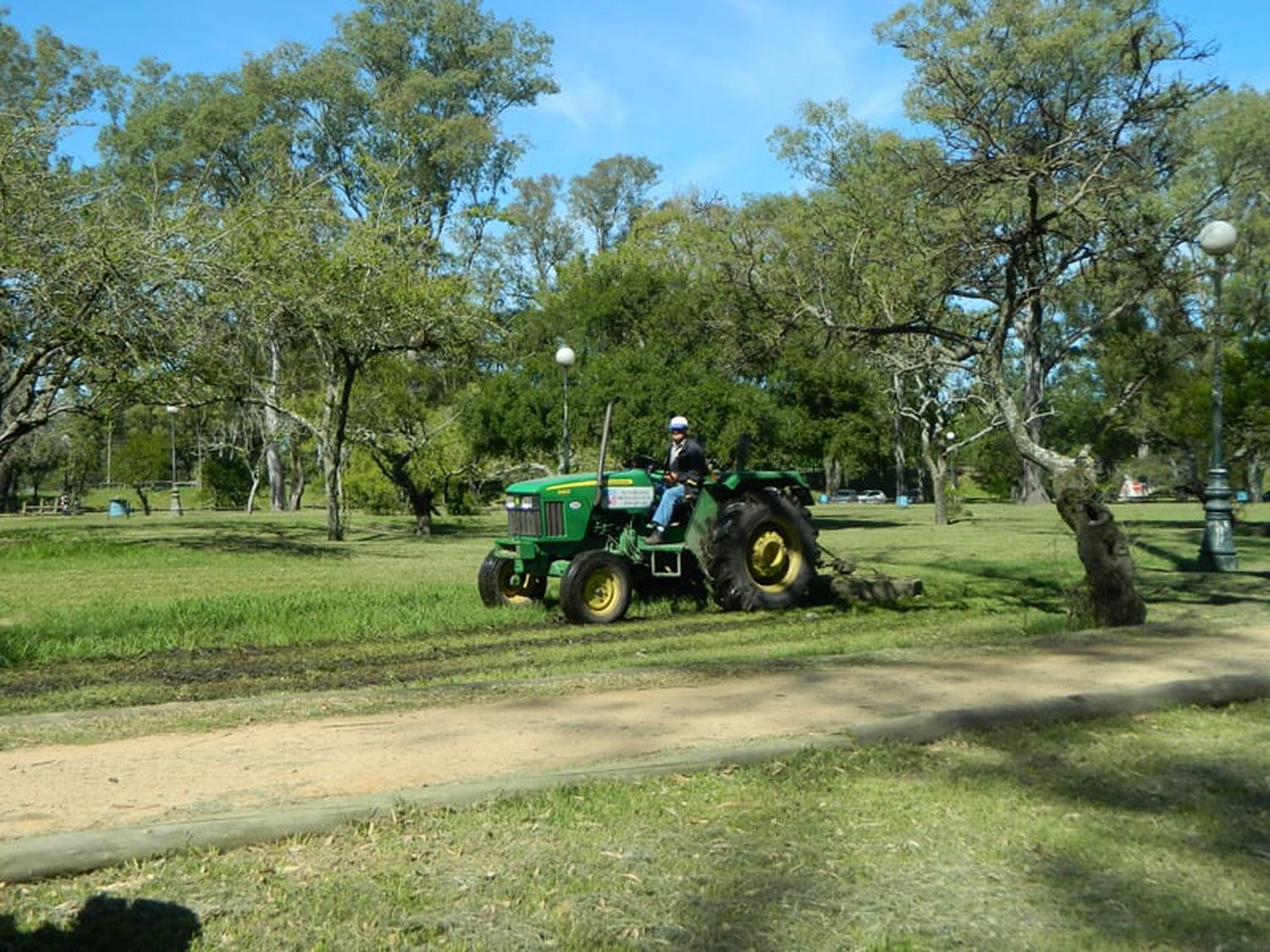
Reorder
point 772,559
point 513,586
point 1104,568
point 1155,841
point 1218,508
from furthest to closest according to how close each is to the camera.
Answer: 1. point 1218,508
2. point 513,586
3. point 772,559
4. point 1104,568
5. point 1155,841

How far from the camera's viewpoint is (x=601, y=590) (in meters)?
13.4

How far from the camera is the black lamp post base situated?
16578 mm

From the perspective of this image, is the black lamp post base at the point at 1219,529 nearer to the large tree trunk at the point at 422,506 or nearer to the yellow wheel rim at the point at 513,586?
the yellow wheel rim at the point at 513,586

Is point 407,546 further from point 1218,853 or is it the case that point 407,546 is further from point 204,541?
point 1218,853

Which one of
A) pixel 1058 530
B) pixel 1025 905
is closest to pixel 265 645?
pixel 1025 905

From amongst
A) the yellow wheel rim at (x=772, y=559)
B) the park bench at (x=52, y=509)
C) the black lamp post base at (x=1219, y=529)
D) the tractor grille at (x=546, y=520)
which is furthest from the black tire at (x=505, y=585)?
the park bench at (x=52, y=509)

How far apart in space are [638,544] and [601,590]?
0.73 metres

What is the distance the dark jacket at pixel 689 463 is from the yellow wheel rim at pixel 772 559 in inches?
40.0

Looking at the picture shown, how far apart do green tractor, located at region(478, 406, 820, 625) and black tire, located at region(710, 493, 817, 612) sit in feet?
0.03

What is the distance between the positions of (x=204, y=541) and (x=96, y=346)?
6.37 metres

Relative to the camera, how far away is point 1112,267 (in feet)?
56.1

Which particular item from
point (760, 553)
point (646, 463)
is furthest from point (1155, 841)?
point (646, 463)

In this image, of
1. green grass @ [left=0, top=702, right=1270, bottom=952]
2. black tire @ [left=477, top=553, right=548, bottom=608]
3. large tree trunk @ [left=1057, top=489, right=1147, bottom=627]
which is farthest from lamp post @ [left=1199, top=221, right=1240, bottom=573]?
green grass @ [left=0, top=702, right=1270, bottom=952]

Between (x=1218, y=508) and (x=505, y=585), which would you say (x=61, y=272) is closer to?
(x=505, y=585)
